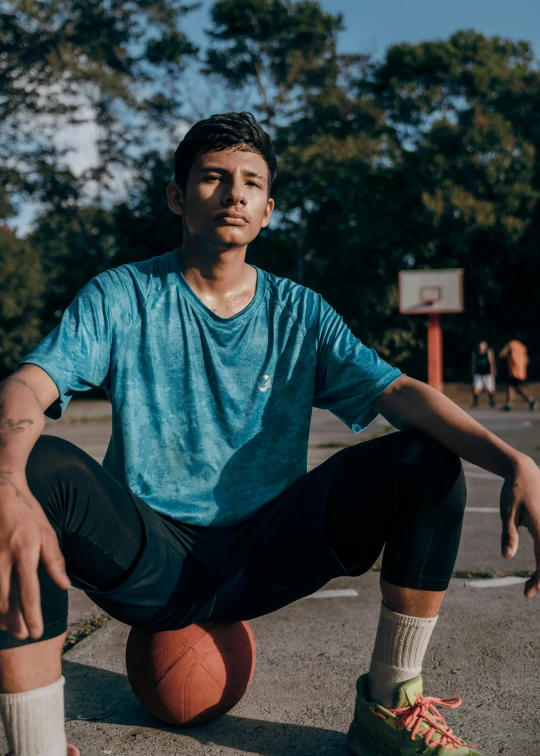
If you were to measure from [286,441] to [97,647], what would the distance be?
1.27m

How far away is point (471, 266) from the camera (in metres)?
29.0

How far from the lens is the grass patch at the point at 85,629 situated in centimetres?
313

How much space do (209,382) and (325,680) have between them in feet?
3.73

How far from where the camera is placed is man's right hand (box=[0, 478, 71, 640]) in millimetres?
1499

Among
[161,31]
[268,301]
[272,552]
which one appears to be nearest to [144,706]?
[272,552]

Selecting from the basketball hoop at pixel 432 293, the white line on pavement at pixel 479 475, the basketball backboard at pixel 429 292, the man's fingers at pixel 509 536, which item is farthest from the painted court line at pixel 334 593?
the basketball backboard at pixel 429 292

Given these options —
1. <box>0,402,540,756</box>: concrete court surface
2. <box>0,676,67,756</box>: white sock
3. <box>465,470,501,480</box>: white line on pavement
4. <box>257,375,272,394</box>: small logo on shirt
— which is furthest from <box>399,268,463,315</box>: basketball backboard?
<box>0,676,67,756</box>: white sock

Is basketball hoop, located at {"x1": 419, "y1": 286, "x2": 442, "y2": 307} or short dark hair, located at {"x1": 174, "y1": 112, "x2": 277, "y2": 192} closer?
short dark hair, located at {"x1": 174, "y1": 112, "x2": 277, "y2": 192}

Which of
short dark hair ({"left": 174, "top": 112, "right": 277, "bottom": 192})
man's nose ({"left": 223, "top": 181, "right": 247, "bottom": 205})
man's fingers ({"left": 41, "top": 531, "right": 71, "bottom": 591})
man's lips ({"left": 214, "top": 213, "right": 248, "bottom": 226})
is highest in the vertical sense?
short dark hair ({"left": 174, "top": 112, "right": 277, "bottom": 192})

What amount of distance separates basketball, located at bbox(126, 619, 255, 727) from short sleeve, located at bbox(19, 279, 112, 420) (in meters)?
0.82

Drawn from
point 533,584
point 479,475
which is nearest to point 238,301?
point 533,584

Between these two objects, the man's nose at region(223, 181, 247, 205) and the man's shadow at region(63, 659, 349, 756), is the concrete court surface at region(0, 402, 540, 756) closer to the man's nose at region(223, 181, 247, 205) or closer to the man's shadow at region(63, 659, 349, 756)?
the man's shadow at region(63, 659, 349, 756)

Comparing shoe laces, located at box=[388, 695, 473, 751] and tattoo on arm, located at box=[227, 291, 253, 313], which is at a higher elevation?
tattoo on arm, located at box=[227, 291, 253, 313]

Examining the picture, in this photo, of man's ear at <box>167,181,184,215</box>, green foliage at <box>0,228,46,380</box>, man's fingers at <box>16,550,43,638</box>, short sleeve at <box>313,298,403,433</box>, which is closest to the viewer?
man's fingers at <box>16,550,43,638</box>
